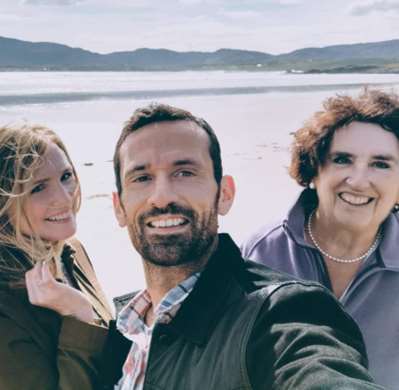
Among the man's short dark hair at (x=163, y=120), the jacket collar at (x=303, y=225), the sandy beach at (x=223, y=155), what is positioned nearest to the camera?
the man's short dark hair at (x=163, y=120)

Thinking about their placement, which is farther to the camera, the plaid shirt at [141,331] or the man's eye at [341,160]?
the man's eye at [341,160]

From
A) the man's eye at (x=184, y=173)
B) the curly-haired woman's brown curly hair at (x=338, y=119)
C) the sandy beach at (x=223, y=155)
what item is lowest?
the sandy beach at (x=223, y=155)

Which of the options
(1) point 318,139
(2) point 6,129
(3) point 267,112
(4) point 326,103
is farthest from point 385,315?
(3) point 267,112

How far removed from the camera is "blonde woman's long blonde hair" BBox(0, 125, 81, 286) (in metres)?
2.75

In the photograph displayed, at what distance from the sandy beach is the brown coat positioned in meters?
1.05

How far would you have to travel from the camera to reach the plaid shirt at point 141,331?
7.30ft

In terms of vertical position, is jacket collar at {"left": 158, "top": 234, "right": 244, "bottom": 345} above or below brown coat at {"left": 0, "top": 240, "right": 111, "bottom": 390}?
above

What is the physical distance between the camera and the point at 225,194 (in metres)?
2.52

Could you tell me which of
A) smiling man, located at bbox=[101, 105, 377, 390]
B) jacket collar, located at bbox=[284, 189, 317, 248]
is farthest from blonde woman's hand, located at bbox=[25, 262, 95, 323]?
jacket collar, located at bbox=[284, 189, 317, 248]

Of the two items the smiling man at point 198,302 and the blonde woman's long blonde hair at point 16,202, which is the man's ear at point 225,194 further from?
the blonde woman's long blonde hair at point 16,202

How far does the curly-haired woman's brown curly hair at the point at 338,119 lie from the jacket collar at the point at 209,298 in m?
1.23

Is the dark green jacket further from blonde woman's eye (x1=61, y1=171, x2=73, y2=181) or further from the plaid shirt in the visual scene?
blonde woman's eye (x1=61, y1=171, x2=73, y2=181)

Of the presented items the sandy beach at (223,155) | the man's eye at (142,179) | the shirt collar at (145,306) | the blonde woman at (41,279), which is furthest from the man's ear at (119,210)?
the sandy beach at (223,155)

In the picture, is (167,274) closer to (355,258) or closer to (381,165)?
(355,258)
